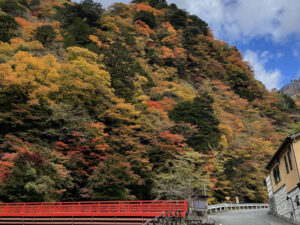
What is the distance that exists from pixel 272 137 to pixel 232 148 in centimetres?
1094

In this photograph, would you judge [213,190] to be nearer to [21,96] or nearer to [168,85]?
[168,85]

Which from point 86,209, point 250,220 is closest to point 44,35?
point 86,209

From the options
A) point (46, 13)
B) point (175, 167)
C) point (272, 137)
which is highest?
point (46, 13)

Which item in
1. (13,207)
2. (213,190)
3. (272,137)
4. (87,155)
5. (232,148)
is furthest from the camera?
(272,137)

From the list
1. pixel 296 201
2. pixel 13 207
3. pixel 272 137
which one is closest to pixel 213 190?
pixel 296 201

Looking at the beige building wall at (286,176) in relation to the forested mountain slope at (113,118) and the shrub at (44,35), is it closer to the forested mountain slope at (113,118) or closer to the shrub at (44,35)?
the forested mountain slope at (113,118)

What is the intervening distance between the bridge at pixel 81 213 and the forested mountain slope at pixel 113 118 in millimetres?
1421

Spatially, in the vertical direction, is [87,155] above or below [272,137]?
below

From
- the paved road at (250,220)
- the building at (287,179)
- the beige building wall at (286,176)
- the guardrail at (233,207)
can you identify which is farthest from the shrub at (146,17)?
the paved road at (250,220)

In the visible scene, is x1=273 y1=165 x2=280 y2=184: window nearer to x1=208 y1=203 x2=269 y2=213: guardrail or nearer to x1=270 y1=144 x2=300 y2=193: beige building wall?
x1=270 y1=144 x2=300 y2=193: beige building wall

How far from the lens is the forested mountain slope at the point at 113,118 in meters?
22.6

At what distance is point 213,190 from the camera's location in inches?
1335

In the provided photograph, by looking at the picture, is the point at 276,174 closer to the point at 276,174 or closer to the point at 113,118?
the point at 276,174

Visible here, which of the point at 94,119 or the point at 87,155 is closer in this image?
the point at 87,155
